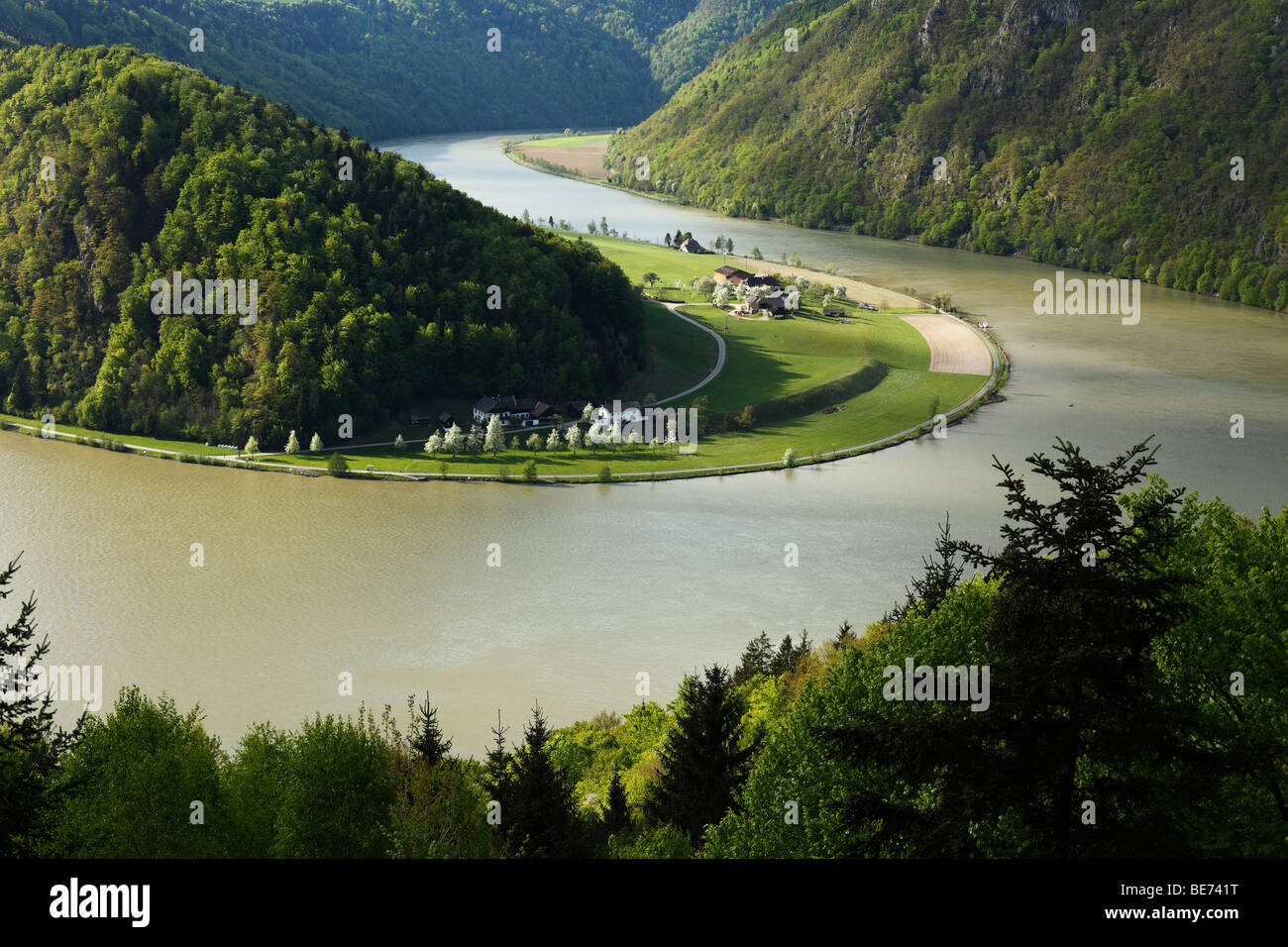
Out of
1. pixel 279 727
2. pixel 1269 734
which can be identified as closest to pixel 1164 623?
pixel 1269 734

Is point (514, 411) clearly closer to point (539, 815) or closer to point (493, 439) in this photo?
point (493, 439)

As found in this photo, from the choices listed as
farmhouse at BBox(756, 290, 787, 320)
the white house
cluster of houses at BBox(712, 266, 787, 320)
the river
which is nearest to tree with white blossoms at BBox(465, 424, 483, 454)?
the river

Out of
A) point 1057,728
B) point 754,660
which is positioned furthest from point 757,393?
point 1057,728

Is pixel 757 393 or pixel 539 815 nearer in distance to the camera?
pixel 539 815

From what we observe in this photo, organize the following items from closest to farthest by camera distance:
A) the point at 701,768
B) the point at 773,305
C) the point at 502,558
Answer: the point at 701,768
the point at 502,558
the point at 773,305

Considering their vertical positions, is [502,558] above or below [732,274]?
below

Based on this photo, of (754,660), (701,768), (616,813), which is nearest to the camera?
(701,768)

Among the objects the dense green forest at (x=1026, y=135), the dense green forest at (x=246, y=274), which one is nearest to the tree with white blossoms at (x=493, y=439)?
the dense green forest at (x=246, y=274)
